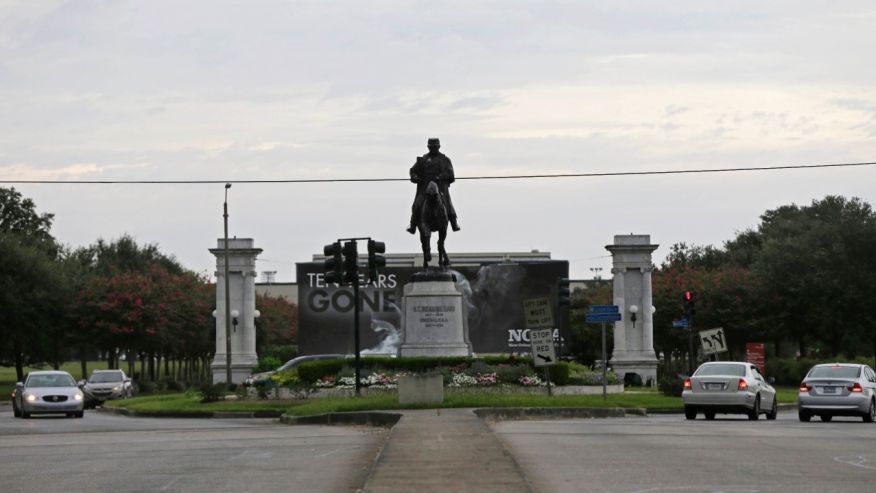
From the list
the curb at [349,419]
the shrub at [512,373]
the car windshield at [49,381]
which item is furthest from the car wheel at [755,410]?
the car windshield at [49,381]

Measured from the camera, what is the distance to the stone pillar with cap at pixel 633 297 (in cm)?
6906

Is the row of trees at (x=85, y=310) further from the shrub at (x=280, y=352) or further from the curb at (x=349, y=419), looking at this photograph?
the curb at (x=349, y=419)

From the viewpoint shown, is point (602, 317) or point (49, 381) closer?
point (602, 317)

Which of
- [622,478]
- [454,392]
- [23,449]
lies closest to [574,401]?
[454,392]

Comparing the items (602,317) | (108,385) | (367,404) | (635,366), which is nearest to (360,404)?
(367,404)

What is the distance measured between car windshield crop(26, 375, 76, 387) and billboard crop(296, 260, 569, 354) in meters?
31.9

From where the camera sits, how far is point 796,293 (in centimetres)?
7606

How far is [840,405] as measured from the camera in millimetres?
34531

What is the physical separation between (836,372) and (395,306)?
138 ft

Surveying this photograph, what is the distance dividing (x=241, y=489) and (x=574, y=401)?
19907 millimetres

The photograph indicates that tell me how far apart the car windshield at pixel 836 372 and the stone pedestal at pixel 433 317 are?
34.9ft

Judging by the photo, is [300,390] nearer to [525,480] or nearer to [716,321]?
[525,480]

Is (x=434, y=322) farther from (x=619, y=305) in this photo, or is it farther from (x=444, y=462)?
(x=619, y=305)

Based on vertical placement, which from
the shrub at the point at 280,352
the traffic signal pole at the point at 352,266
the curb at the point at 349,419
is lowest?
the curb at the point at 349,419
